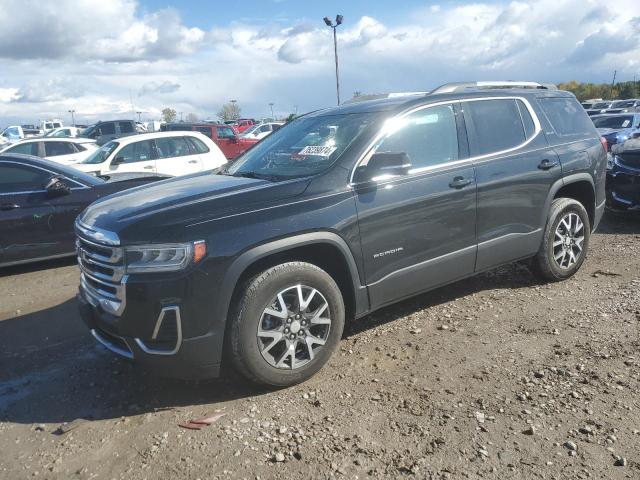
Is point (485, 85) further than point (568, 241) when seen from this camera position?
No

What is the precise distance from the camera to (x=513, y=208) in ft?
14.6

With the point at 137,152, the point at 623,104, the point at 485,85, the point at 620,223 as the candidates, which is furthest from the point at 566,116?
the point at 623,104

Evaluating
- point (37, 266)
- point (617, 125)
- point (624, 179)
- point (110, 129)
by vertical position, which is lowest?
point (37, 266)

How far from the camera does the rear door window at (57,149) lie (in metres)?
13.4

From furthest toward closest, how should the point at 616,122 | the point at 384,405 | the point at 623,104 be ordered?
the point at 623,104 → the point at 616,122 → the point at 384,405

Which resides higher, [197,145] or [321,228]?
[197,145]

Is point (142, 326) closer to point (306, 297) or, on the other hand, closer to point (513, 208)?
point (306, 297)

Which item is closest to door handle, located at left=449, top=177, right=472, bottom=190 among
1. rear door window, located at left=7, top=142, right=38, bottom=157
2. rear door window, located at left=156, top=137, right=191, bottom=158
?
rear door window, located at left=156, top=137, right=191, bottom=158

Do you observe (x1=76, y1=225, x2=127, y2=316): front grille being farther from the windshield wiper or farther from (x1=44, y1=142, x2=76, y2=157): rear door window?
(x1=44, y1=142, x2=76, y2=157): rear door window

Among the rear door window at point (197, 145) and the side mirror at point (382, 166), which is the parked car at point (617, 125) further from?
the side mirror at point (382, 166)

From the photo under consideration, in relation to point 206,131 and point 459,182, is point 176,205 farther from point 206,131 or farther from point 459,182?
point 206,131

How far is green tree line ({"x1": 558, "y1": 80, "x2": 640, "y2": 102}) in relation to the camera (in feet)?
185

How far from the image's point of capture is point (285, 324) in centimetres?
328

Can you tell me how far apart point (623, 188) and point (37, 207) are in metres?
7.93
